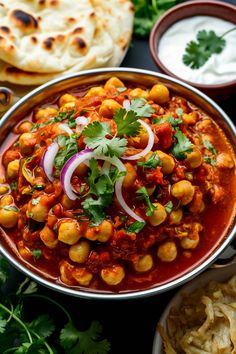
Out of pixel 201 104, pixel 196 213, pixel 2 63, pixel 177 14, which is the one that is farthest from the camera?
pixel 177 14

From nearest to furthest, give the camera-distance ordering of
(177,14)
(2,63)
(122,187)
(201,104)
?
(122,187)
(201,104)
(2,63)
(177,14)

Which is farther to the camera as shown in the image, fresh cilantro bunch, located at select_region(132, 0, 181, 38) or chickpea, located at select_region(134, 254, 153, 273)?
fresh cilantro bunch, located at select_region(132, 0, 181, 38)

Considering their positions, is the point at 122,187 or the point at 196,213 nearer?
the point at 122,187

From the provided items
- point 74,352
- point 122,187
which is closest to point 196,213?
point 122,187

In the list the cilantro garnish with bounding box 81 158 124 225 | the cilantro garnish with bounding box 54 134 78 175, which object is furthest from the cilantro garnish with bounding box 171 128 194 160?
the cilantro garnish with bounding box 54 134 78 175

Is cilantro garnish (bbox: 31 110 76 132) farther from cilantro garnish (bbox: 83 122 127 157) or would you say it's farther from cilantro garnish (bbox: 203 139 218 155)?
cilantro garnish (bbox: 203 139 218 155)

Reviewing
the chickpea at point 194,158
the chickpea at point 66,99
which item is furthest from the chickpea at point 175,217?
the chickpea at point 66,99

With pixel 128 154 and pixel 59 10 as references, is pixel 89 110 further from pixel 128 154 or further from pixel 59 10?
pixel 59 10
